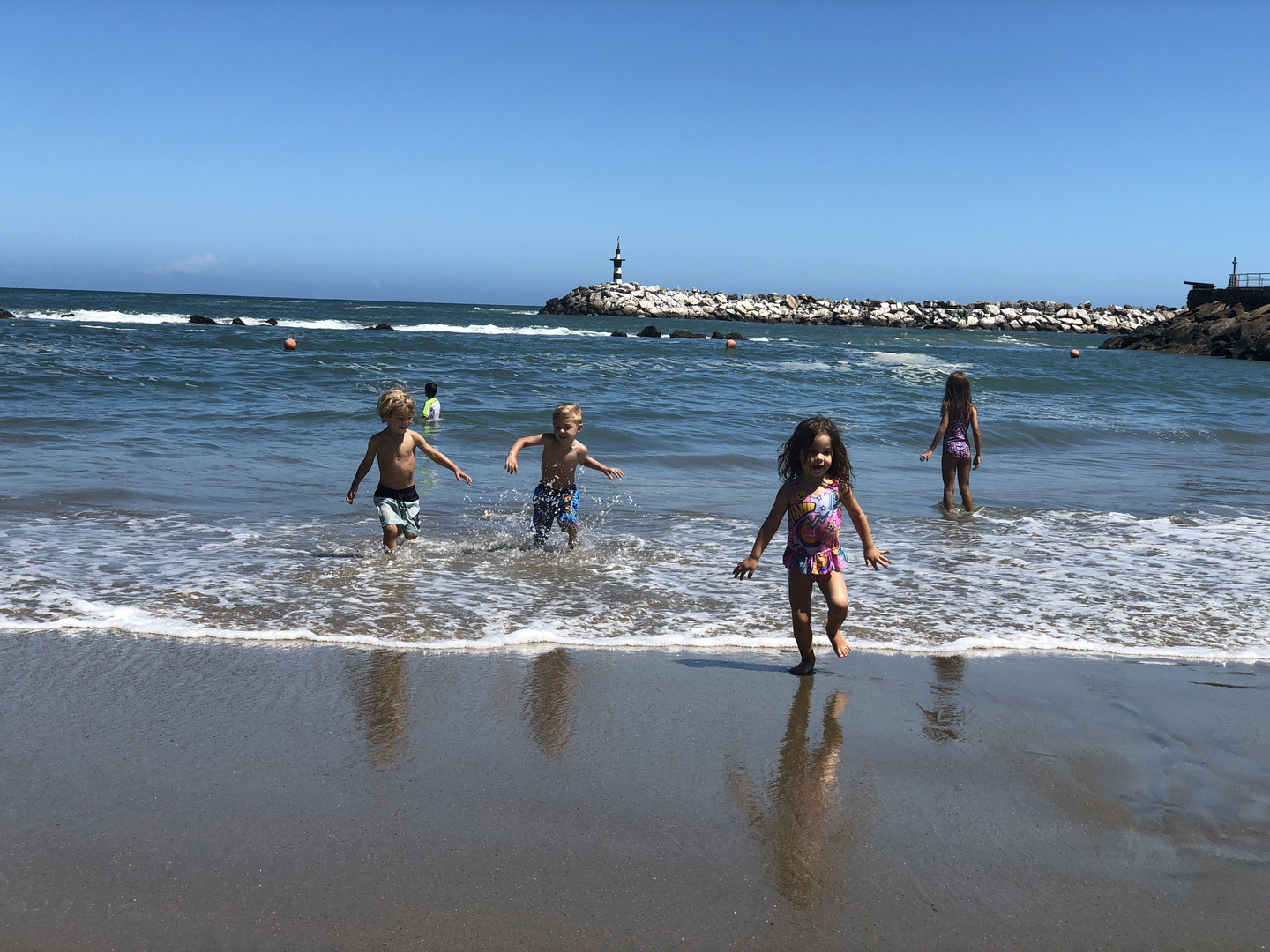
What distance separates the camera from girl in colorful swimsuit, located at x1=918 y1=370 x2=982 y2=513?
926 cm

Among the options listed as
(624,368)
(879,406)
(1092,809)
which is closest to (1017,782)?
(1092,809)

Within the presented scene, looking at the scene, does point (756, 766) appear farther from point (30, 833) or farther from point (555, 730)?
point (30, 833)

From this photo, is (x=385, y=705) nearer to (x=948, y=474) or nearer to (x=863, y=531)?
(x=863, y=531)

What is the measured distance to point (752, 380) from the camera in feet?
85.0

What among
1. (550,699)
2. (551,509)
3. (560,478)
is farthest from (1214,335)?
(550,699)

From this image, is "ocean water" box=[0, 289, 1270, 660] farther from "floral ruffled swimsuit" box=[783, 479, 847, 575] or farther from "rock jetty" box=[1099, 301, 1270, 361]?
"rock jetty" box=[1099, 301, 1270, 361]

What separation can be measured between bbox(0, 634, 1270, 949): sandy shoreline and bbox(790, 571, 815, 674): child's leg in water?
10 centimetres

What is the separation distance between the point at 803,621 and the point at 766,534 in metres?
0.43

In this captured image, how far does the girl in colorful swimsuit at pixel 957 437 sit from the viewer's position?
9258 millimetres

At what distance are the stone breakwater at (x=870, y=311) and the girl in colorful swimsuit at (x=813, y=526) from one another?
85602 mm

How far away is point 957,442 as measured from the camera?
9422 mm

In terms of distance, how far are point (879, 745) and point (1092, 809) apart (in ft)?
2.43

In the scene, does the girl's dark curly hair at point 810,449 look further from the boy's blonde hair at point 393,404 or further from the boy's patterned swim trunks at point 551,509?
the boy's blonde hair at point 393,404

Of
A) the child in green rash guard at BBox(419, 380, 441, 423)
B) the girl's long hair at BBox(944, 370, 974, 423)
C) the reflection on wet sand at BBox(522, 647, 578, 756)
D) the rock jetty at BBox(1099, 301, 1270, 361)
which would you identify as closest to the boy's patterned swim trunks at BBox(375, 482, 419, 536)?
the reflection on wet sand at BBox(522, 647, 578, 756)
